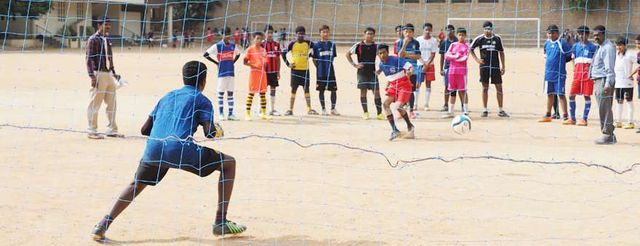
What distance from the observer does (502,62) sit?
1453cm

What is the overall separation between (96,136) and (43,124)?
188cm

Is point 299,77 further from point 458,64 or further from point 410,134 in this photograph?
point 410,134

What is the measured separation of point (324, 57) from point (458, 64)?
2103 millimetres

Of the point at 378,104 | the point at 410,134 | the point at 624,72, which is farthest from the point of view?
the point at 378,104

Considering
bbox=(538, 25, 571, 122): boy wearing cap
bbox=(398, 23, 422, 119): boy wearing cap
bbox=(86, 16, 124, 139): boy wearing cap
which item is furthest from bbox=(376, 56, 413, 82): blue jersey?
bbox=(86, 16, 124, 139): boy wearing cap

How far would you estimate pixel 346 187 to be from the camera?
27.5ft

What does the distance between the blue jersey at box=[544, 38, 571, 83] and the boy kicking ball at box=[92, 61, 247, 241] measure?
28.0 ft

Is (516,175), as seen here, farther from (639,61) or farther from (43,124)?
(43,124)

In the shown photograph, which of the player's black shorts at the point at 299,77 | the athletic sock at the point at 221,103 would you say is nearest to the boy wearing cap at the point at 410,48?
the player's black shorts at the point at 299,77

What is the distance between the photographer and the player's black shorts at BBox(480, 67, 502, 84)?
48.4ft

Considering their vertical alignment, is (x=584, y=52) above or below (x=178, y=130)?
above

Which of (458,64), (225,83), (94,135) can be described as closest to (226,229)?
(94,135)

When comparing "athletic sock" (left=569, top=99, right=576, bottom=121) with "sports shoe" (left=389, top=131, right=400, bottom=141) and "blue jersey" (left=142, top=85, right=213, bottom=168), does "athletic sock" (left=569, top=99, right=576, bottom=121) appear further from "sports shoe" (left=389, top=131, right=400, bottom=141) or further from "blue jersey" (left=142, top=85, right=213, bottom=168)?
"blue jersey" (left=142, top=85, right=213, bottom=168)

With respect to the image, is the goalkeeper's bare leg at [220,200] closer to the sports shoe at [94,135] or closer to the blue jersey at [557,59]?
the sports shoe at [94,135]
